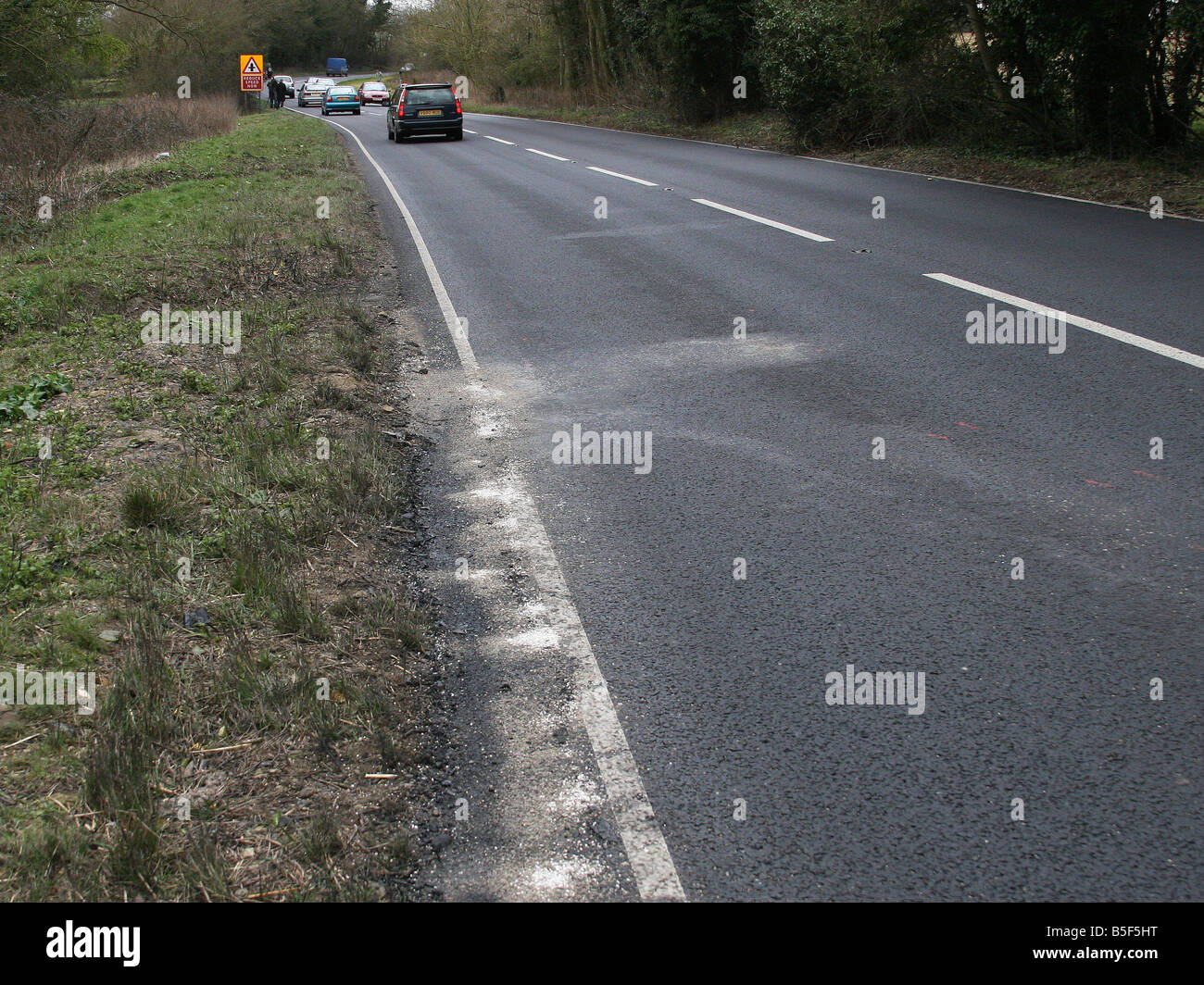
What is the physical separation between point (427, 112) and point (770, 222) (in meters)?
21.5

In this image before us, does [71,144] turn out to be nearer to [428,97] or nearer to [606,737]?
[428,97]

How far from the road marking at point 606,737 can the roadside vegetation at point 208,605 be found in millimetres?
563

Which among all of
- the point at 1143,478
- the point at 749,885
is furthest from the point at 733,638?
the point at 1143,478

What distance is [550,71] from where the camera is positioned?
52000 millimetres

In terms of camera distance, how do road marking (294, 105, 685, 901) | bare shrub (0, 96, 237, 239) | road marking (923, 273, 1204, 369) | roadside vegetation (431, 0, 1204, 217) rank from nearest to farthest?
road marking (294, 105, 685, 901) → road marking (923, 273, 1204, 369) → roadside vegetation (431, 0, 1204, 217) → bare shrub (0, 96, 237, 239)

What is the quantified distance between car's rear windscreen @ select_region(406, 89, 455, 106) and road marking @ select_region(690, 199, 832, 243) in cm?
1909

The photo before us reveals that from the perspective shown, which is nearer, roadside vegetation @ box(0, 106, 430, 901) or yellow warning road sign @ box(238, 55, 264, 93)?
roadside vegetation @ box(0, 106, 430, 901)

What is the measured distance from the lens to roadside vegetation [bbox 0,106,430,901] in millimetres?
2979

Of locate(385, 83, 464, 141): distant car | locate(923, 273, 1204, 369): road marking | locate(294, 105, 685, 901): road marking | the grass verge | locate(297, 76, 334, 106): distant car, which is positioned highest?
locate(297, 76, 334, 106): distant car

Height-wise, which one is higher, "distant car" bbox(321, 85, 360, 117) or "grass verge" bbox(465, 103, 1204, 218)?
"distant car" bbox(321, 85, 360, 117)

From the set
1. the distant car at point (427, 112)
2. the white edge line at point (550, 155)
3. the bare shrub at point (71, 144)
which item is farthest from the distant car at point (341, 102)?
the white edge line at point (550, 155)

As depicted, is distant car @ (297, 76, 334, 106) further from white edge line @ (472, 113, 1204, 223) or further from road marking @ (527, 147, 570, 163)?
road marking @ (527, 147, 570, 163)

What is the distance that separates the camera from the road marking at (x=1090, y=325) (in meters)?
6.90

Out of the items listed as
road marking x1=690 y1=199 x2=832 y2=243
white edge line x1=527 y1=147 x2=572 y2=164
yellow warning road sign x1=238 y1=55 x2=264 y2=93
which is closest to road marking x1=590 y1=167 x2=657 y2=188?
white edge line x1=527 y1=147 x2=572 y2=164
